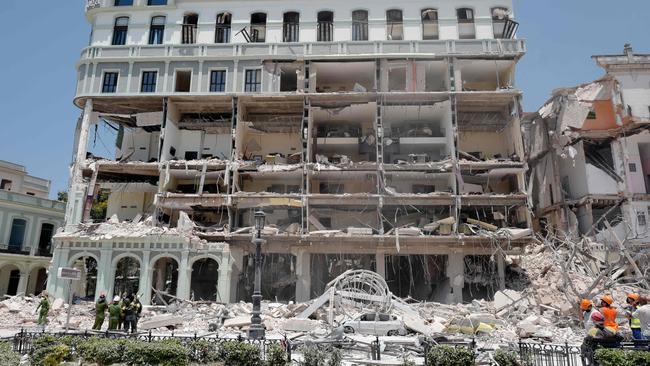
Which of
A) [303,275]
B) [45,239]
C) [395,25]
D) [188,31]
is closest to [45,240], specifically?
[45,239]

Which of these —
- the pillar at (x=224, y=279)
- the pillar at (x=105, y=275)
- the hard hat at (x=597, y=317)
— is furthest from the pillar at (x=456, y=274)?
the pillar at (x=105, y=275)

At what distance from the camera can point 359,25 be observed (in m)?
35.6

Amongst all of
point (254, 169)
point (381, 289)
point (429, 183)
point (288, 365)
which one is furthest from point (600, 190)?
point (288, 365)

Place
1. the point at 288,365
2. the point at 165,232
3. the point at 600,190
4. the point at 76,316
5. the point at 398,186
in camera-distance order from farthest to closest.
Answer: the point at 398,186 → the point at 600,190 → the point at 165,232 → the point at 76,316 → the point at 288,365

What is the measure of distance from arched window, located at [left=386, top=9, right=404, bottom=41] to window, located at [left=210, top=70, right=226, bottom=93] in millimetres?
13109

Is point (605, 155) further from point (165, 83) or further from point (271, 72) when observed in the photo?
point (165, 83)

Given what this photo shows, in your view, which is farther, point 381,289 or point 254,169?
point 254,169

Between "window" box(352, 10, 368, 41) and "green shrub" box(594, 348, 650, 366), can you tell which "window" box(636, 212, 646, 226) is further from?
"green shrub" box(594, 348, 650, 366)

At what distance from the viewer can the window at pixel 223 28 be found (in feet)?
118

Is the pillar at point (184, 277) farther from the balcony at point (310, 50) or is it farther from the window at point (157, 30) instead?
the window at point (157, 30)

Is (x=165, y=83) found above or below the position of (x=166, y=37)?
below

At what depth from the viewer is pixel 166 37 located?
35.8 m

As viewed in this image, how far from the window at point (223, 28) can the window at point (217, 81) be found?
118 inches

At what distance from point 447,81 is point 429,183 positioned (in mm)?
7680
